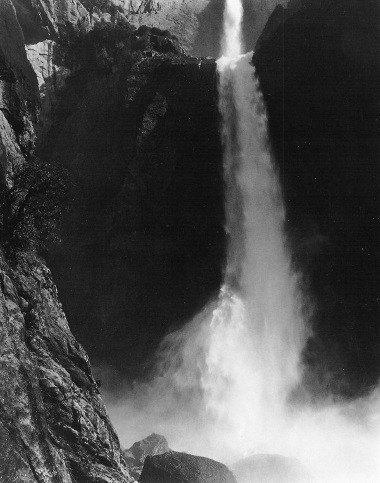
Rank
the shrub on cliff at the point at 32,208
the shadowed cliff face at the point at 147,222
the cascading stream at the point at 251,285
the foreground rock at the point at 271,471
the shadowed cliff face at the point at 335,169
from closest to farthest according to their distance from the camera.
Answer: the shrub on cliff at the point at 32,208, the foreground rock at the point at 271,471, the cascading stream at the point at 251,285, the shadowed cliff face at the point at 335,169, the shadowed cliff face at the point at 147,222

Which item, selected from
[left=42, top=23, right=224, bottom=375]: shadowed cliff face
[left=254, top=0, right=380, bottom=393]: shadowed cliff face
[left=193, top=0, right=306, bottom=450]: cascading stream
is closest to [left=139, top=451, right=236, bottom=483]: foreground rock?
[left=193, top=0, right=306, bottom=450]: cascading stream

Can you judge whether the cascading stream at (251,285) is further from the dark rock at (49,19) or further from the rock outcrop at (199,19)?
the rock outcrop at (199,19)

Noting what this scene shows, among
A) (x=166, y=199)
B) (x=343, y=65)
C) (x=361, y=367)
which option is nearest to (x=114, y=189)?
(x=166, y=199)

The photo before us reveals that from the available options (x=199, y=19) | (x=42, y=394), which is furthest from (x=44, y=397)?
(x=199, y=19)

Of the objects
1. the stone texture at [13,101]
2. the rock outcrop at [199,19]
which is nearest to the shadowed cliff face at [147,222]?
the stone texture at [13,101]

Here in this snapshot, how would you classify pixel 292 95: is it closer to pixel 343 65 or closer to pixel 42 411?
pixel 343 65

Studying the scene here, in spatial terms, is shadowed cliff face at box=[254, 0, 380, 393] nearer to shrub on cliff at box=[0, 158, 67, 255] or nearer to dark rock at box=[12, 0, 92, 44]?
shrub on cliff at box=[0, 158, 67, 255]

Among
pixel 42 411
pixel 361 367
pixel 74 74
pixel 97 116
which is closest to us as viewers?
pixel 42 411
